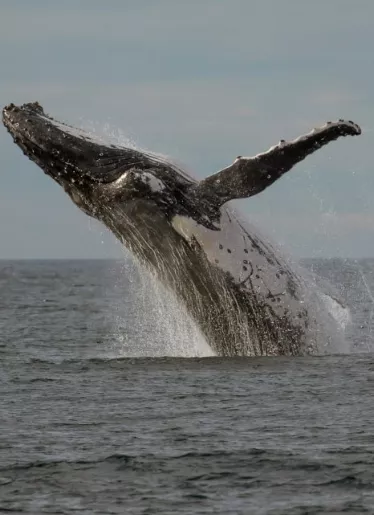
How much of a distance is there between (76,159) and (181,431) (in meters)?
5.55

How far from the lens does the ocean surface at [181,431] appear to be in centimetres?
954

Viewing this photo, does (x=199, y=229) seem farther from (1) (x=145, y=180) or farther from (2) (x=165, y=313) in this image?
(2) (x=165, y=313)

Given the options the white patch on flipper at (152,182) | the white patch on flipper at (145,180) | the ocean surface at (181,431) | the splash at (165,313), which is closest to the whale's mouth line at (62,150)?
the white patch on flipper at (145,180)

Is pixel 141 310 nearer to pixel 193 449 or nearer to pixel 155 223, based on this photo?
pixel 155 223

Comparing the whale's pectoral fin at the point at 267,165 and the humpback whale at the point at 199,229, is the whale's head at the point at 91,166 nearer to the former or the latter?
the humpback whale at the point at 199,229

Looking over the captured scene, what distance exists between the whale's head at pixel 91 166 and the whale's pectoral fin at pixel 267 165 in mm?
543

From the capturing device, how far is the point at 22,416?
12805 millimetres

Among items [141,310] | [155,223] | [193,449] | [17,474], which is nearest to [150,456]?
[193,449]

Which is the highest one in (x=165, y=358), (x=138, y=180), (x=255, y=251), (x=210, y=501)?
(x=138, y=180)

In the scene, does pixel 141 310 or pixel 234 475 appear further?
pixel 141 310

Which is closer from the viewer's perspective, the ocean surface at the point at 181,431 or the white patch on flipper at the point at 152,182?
the ocean surface at the point at 181,431

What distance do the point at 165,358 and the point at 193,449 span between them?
6.00 metres

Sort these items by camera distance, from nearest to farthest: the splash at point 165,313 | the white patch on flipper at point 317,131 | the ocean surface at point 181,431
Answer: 1. the ocean surface at point 181,431
2. the white patch on flipper at point 317,131
3. the splash at point 165,313

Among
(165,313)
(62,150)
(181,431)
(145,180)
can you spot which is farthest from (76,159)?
(181,431)
